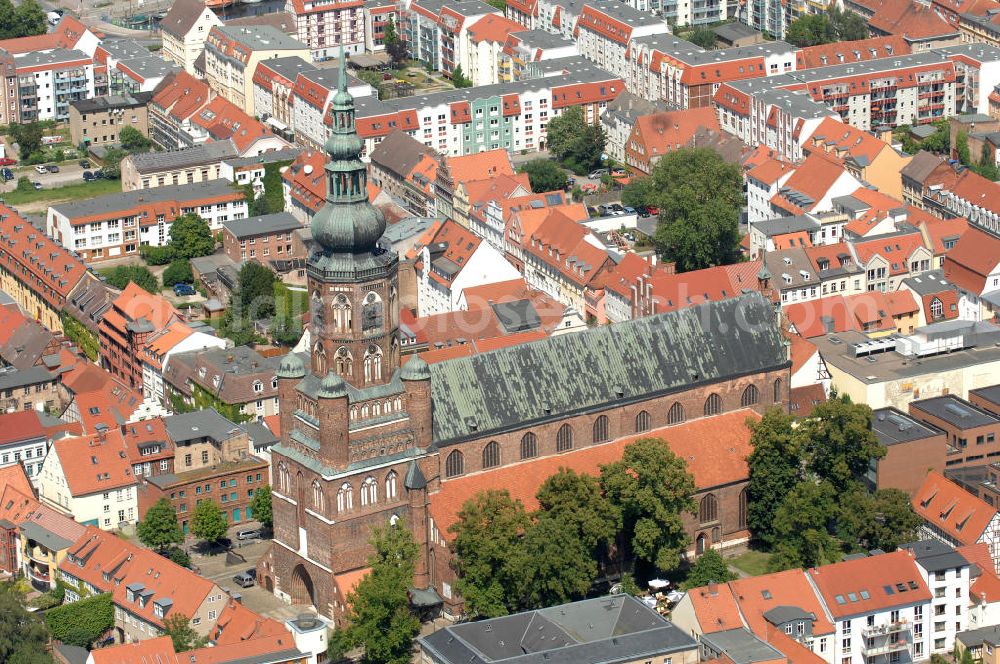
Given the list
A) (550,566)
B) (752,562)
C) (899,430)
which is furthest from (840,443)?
(550,566)

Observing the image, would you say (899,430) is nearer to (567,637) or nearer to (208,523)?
(567,637)

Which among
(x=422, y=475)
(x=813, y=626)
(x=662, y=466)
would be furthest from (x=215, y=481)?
(x=813, y=626)

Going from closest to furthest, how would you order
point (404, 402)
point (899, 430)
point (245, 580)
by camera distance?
point (404, 402), point (245, 580), point (899, 430)

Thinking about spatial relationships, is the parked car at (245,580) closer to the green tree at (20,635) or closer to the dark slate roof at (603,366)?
the green tree at (20,635)

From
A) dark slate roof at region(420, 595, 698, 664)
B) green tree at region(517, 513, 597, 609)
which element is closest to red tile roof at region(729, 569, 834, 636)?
dark slate roof at region(420, 595, 698, 664)

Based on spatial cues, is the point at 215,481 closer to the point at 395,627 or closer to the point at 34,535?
the point at 34,535
